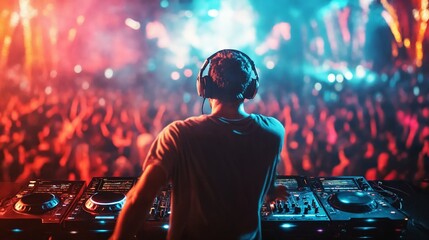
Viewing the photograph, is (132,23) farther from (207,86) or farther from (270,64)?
(207,86)

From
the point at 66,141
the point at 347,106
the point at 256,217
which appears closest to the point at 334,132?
the point at 347,106

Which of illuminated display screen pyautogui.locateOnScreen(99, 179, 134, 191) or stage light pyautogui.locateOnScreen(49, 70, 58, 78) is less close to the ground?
stage light pyautogui.locateOnScreen(49, 70, 58, 78)

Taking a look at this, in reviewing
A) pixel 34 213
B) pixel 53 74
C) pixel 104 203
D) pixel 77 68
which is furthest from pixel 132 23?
pixel 34 213

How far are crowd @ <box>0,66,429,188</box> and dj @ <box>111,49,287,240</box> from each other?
1.60 m

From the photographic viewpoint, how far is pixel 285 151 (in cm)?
331

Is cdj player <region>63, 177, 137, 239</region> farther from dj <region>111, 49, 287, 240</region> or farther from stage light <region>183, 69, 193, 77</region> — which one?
stage light <region>183, 69, 193, 77</region>

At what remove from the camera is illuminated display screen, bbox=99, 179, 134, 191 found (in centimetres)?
258

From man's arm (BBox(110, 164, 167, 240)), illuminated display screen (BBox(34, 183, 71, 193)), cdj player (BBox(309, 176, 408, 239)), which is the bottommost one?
cdj player (BBox(309, 176, 408, 239))

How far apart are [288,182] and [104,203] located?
1.14 m

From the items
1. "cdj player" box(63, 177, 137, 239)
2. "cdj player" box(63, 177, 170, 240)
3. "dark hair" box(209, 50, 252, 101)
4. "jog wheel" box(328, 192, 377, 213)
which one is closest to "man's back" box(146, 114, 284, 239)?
"dark hair" box(209, 50, 252, 101)

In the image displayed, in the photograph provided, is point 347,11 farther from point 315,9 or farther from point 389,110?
point 389,110

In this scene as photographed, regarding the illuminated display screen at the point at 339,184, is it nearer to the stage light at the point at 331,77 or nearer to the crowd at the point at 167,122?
the crowd at the point at 167,122

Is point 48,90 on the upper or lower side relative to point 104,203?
upper

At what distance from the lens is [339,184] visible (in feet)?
8.82
